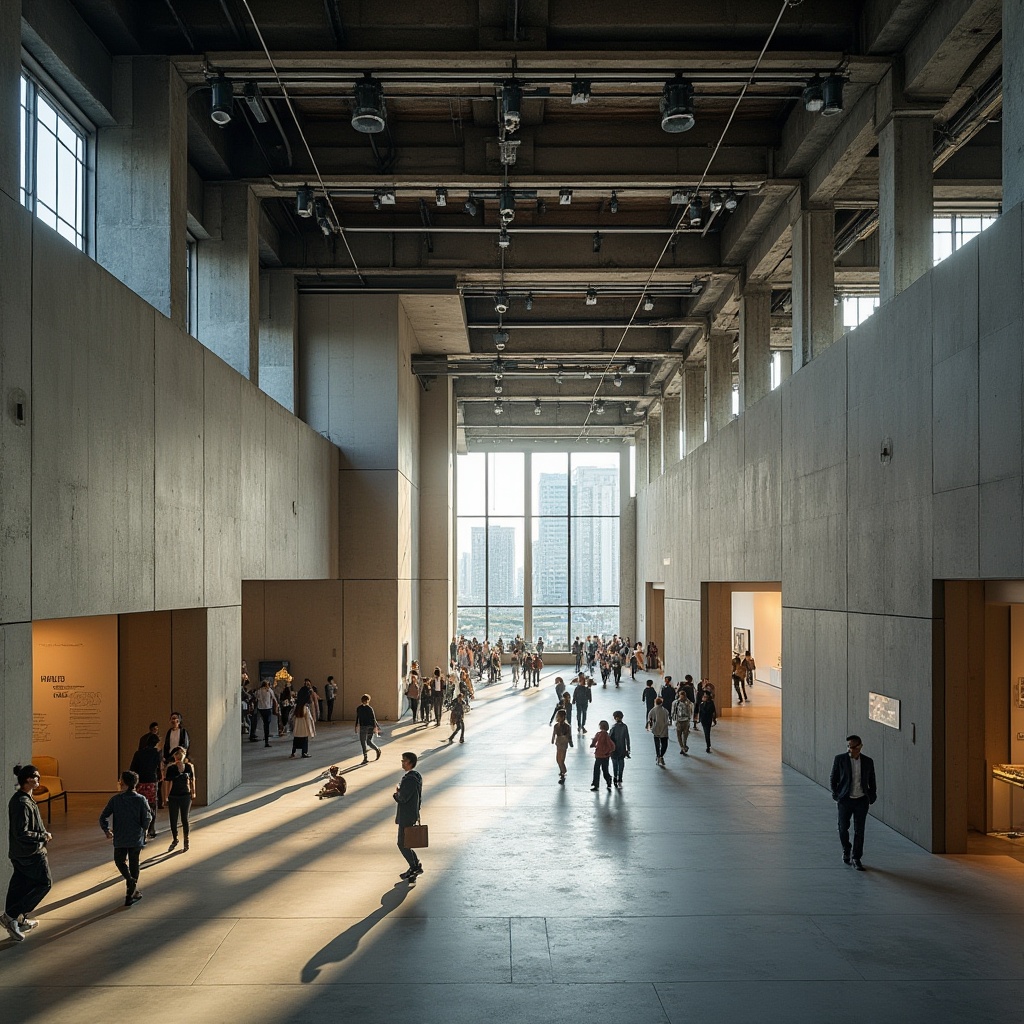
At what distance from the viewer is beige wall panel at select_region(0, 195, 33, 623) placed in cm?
841

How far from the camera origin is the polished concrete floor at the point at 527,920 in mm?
7340

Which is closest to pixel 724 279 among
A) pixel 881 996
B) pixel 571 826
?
pixel 571 826

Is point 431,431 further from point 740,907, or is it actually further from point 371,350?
point 740,907

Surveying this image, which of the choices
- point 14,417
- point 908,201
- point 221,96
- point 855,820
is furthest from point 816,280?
point 14,417

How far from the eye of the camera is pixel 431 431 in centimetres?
2989

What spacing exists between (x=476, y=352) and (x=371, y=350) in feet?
20.4

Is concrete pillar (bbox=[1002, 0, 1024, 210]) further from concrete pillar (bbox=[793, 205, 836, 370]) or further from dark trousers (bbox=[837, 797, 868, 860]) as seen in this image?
concrete pillar (bbox=[793, 205, 836, 370])

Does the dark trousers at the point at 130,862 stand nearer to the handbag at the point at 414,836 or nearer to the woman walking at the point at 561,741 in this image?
the handbag at the point at 414,836

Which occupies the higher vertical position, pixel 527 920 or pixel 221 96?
pixel 221 96

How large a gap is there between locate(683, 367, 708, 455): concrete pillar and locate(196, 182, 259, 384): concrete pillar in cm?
1526

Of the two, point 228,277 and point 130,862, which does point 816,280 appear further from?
point 130,862

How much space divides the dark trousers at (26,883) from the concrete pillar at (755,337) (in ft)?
53.8

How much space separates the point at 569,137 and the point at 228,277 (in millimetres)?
6344

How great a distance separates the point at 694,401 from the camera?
96.7 ft
